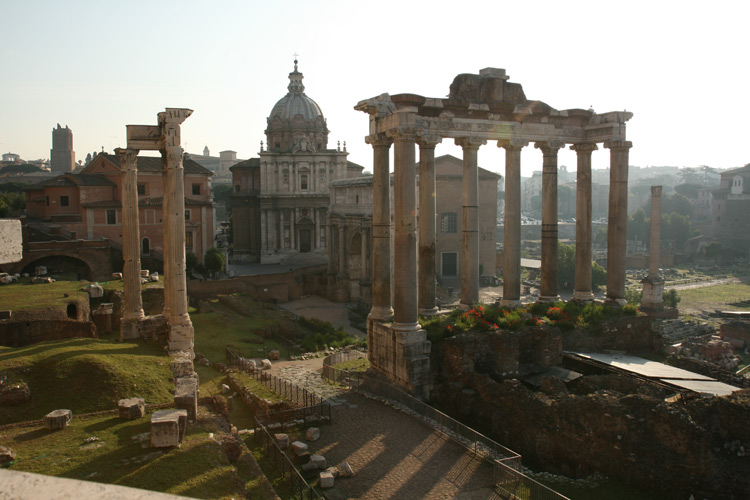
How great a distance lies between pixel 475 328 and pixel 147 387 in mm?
8997

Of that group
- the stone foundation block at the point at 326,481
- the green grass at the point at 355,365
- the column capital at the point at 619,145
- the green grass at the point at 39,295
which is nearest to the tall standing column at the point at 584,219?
the column capital at the point at 619,145

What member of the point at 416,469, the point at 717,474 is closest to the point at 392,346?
the point at 416,469

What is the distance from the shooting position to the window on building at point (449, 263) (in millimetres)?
49969

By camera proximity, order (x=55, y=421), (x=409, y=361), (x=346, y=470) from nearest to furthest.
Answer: (x=55, y=421) → (x=346, y=470) → (x=409, y=361)

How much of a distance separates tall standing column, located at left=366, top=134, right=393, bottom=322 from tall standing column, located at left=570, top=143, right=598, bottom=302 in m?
7.48

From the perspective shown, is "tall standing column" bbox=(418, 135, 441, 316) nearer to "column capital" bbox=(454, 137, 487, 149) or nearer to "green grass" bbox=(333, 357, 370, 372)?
"column capital" bbox=(454, 137, 487, 149)

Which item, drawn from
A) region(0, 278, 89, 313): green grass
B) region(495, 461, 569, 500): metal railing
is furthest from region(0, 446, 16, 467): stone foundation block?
region(0, 278, 89, 313): green grass

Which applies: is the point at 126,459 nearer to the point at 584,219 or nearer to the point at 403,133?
the point at 403,133

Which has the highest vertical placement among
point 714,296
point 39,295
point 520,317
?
point 39,295

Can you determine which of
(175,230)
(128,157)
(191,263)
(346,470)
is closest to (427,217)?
(175,230)

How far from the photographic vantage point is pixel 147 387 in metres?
14.9

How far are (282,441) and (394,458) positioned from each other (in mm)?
2603

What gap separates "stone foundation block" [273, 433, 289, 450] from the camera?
541 inches

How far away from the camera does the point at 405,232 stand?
16969 mm
